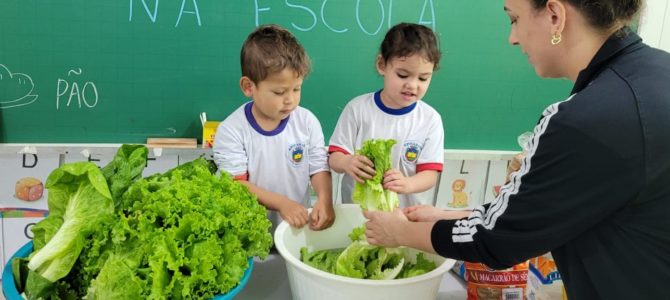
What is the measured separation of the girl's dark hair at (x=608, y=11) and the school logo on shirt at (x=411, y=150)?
3.13 feet

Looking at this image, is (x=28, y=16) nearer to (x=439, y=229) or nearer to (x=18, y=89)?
(x=18, y=89)

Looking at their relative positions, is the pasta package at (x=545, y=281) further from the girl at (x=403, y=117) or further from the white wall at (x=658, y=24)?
the white wall at (x=658, y=24)

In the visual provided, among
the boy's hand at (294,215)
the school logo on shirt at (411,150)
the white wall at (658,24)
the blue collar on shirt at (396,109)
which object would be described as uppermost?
the white wall at (658,24)

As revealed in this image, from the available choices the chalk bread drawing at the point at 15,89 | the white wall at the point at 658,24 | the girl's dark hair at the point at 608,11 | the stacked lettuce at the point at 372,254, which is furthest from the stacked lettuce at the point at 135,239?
the white wall at the point at 658,24

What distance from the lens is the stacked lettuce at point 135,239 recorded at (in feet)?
2.85

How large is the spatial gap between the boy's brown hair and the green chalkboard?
0.71 m

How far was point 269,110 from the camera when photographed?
1.59m

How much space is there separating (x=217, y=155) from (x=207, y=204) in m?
0.68

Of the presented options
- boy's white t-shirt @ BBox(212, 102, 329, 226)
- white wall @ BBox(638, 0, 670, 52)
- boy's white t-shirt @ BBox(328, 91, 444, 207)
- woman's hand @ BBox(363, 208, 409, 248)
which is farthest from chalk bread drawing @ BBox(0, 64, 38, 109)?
white wall @ BBox(638, 0, 670, 52)

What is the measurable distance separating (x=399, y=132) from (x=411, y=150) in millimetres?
82

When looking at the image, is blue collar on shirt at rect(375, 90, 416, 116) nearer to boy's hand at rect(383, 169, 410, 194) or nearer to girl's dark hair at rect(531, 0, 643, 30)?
boy's hand at rect(383, 169, 410, 194)

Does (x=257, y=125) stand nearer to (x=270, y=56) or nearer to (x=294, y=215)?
(x=270, y=56)

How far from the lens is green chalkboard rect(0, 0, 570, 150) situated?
2.12 m

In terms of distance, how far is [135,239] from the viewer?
3.01 ft
